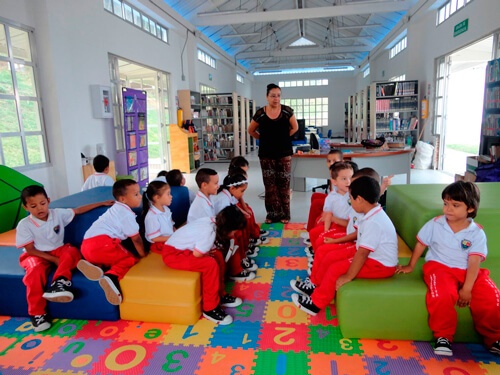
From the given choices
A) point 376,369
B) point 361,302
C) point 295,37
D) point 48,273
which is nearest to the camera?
point 376,369

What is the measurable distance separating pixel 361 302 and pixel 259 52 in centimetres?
1576

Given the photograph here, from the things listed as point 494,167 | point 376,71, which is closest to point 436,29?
point 494,167

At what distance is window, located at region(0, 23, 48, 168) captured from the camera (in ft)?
15.0

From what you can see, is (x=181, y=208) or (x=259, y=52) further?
(x=259, y=52)

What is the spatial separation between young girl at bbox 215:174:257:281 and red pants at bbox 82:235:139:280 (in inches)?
33.1

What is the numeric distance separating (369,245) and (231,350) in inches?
38.5

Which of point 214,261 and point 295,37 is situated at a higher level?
point 295,37

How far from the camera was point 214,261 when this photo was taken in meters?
2.27

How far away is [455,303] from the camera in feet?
6.15

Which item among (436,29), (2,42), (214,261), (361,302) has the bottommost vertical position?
(361,302)

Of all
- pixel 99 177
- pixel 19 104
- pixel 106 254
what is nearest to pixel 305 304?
pixel 106 254

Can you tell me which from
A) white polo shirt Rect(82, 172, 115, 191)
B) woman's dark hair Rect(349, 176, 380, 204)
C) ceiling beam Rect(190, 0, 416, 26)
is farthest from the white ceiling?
woman's dark hair Rect(349, 176, 380, 204)

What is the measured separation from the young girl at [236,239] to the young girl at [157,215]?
53 cm

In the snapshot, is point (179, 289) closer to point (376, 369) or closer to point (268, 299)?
point (268, 299)
